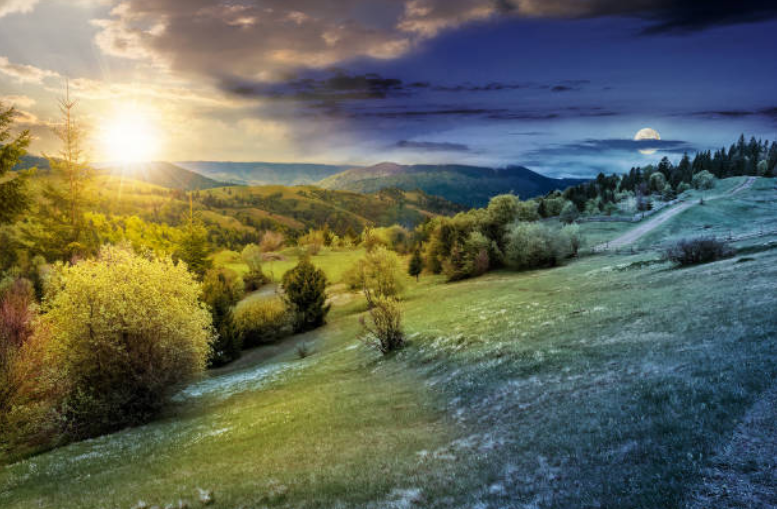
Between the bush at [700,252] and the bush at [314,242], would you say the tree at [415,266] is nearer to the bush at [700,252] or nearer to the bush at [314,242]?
the bush at [314,242]

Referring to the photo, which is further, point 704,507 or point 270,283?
point 270,283

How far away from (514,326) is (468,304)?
2052 cm

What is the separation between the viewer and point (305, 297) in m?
69.7

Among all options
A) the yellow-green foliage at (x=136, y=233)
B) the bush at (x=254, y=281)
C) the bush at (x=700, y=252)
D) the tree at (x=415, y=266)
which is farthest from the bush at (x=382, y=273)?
the bush at (x=700, y=252)

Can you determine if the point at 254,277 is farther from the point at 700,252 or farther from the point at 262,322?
the point at 700,252

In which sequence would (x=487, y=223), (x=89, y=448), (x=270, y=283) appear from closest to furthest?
(x=89, y=448)
(x=487, y=223)
(x=270, y=283)

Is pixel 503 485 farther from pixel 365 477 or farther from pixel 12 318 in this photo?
pixel 12 318

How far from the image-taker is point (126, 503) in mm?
14188

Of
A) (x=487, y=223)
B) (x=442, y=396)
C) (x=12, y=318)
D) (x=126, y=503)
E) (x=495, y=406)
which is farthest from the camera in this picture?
(x=487, y=223)

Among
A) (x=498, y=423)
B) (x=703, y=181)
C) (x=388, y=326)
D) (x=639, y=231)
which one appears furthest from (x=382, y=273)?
(x=703, y=181)

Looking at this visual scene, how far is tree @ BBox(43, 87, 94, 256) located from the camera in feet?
157

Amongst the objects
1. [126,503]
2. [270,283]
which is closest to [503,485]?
[126,503]

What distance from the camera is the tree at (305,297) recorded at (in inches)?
2746

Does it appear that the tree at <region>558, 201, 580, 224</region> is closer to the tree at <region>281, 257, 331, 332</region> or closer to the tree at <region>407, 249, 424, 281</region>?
the tree at <region>407, 249, 424, 281</region>
